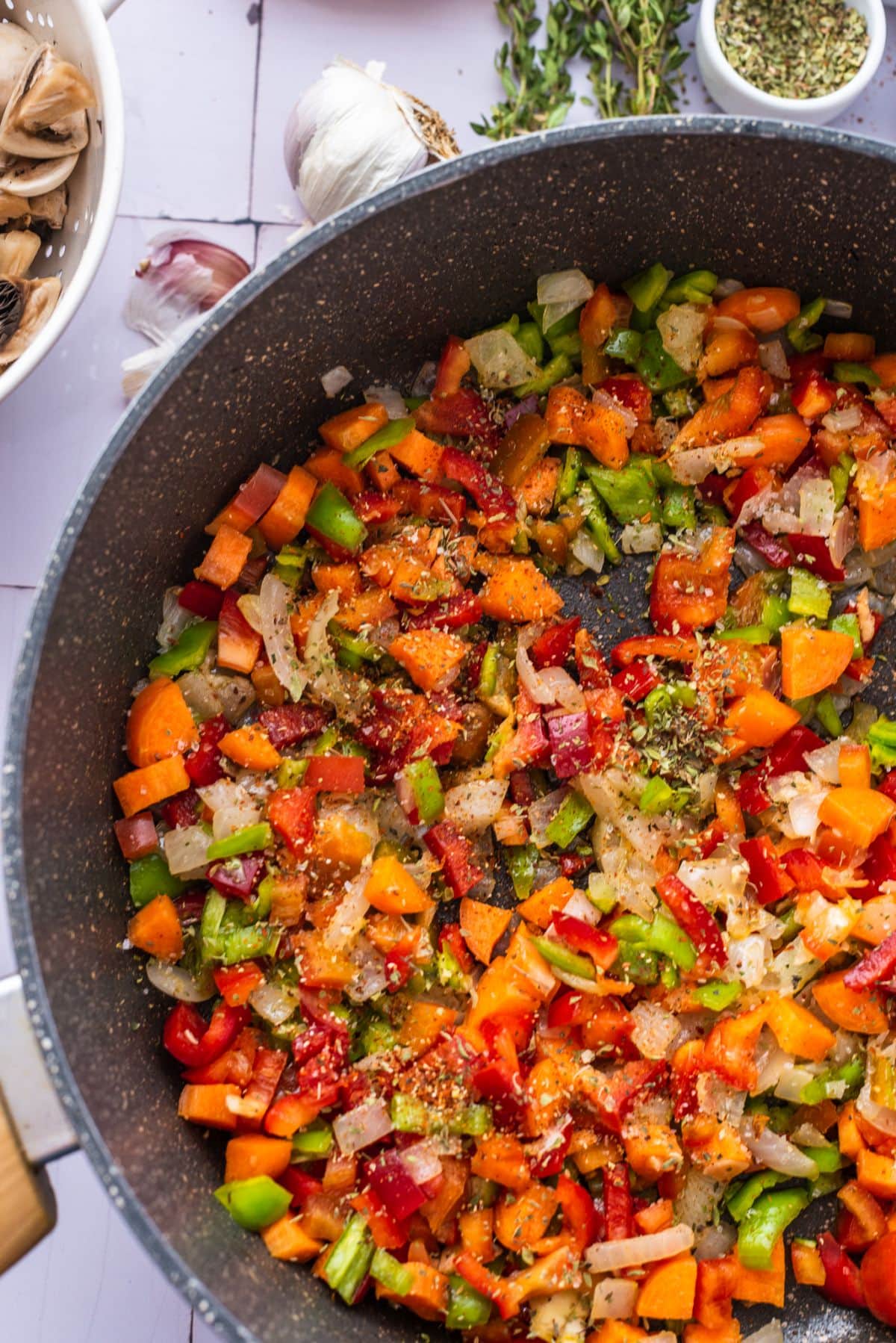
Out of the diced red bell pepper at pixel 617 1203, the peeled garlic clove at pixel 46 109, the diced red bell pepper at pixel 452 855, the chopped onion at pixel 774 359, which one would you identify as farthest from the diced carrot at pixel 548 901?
the peeled garlic clove at pixel 46 109

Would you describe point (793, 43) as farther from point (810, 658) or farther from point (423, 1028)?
point (423, 1028)

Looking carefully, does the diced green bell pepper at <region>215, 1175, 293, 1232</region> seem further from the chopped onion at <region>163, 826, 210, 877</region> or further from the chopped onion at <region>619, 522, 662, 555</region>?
the chopped onion at <region>619, 522, 662, 555</region>

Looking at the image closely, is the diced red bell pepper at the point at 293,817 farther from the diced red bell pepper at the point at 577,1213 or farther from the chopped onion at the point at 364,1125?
the diced red bell pepper at the point at 577,1213

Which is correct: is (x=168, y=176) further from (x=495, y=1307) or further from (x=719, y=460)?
(x=495, y=1307)

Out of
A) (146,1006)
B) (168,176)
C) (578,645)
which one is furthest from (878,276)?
(146,1006)

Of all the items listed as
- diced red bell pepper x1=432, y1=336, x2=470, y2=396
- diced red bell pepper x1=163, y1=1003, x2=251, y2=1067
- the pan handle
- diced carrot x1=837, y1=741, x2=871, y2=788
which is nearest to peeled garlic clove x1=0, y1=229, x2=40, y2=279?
diced red bell pepper x1=432, y1=336, x2=470, y2=396

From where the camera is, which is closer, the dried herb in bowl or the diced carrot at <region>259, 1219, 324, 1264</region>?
the diced carrot at <region>259, 1219, 324, 1264</region>
